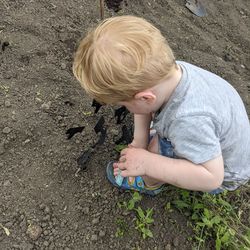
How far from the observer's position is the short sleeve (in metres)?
1.57

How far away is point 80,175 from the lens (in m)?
2.05

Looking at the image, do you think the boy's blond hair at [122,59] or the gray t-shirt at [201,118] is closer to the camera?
the boy's blond hair at [122,59]

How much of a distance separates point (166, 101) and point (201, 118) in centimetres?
16

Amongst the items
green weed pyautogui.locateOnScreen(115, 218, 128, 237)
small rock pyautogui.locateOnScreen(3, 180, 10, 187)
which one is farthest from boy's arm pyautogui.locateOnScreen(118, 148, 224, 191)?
small rock pyautogui.locateOnScreen(3, 180, 10, 187)

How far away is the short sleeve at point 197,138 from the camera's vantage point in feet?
5.16

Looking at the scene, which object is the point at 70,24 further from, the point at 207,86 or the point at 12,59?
the point at 207,86

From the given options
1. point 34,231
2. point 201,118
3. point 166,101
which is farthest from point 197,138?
point 34,231

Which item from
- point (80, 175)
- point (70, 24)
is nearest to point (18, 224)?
point (80, 175)

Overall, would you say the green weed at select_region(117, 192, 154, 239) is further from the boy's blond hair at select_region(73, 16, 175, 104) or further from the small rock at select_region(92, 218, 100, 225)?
the boy's blond hair at select_region(73, 16, 175, 104)

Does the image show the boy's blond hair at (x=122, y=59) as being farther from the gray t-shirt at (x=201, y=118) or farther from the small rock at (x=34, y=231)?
the small rock at (x=34, y=231)

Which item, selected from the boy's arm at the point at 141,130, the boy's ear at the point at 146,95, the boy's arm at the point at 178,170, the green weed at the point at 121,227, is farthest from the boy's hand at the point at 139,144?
the boy's ear at the point at 146,95

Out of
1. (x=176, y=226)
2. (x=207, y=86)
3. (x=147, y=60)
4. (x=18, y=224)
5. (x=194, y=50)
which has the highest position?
(x=147, y=60)

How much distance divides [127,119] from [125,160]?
1.76 ft

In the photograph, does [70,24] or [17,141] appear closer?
[17,141]
